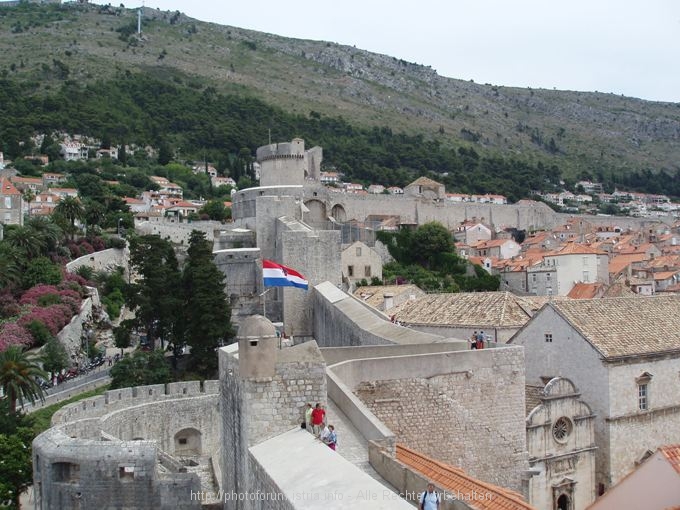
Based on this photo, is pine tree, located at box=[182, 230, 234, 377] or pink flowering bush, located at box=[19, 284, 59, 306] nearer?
pine tree, located at box=[182, 230, 234, 377]

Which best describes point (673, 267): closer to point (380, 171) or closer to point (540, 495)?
point (540, 495)

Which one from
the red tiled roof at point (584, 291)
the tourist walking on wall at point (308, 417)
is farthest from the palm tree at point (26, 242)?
the tourist walking on wall at point (308, 417)

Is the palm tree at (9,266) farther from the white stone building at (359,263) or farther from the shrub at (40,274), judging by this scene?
the white stone building at (359,263)

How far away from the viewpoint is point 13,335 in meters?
30.4

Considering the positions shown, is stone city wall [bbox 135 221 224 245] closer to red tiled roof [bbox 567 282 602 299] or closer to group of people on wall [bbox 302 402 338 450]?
red tiled roof [bbox 567 282 602 299]

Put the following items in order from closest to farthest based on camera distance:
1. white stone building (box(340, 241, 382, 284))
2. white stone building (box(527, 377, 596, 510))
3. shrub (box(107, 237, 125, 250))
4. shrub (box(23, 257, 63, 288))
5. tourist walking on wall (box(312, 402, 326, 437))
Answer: tourist walking on wall (box(312, 402, 326, 437))
white stone building (box(527, 377, 596, 510))
shrub (box(23, 257, 63, 288))
white stone building (box(340, 241, 382, 284))
shrub (box(107, 237, 125, 250))

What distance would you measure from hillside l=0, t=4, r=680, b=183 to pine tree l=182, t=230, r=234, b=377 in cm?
9284

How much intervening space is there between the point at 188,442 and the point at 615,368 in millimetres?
11773

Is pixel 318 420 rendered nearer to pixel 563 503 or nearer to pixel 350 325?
pixel 350 325

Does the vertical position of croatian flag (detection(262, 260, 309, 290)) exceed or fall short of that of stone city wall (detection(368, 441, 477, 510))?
it exceeds it

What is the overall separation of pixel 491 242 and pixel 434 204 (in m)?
7.92

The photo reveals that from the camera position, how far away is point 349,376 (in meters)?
11.3

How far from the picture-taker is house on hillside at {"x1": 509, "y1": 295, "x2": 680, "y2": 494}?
19.7 m

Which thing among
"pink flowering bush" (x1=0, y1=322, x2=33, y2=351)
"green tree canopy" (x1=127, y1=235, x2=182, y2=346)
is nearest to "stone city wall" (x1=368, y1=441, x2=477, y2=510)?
"green tree canopy" (x1=127, y1=235, x2=182, y2=346)
